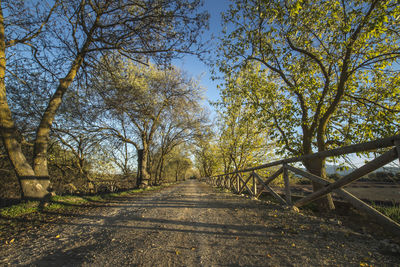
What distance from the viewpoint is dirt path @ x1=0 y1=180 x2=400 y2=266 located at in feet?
5.96

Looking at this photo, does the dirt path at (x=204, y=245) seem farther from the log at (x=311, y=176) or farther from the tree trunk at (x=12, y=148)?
the tree trunk at (x=12, y=148)

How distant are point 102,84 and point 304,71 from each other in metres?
8.37

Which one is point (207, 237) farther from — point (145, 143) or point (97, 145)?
point (145, 143)

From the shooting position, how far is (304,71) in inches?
241

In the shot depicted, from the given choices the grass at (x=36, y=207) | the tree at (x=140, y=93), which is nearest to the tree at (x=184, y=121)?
the tree at (x=140, y=93)

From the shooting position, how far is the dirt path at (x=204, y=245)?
182cm

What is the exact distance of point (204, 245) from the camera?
2229 millimetres

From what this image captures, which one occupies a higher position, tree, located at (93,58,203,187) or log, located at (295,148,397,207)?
tree, located at (93,58,203,187)

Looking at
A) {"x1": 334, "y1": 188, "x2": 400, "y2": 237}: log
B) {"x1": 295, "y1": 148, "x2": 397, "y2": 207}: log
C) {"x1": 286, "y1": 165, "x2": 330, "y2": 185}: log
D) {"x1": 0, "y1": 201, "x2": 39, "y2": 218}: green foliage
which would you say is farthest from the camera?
{"x1": 0, "y1": 201, "x2": 39, "y2": 218}: green foliage

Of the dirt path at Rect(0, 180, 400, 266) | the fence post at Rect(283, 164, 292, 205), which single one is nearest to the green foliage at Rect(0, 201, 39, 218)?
the dirt path at Rect(0, 180, 400, 266)

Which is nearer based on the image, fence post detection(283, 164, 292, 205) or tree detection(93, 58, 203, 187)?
fence post detection(283, 164, 292, 205)

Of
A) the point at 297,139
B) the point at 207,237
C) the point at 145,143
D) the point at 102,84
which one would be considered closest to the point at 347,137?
the point at 297,139

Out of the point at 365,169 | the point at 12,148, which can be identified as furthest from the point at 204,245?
the point at 12,148

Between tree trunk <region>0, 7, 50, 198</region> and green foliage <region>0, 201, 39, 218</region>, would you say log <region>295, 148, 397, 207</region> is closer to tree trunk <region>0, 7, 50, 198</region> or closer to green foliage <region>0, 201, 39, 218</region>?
green foliage <region>0, 201, 39, 218</region>
